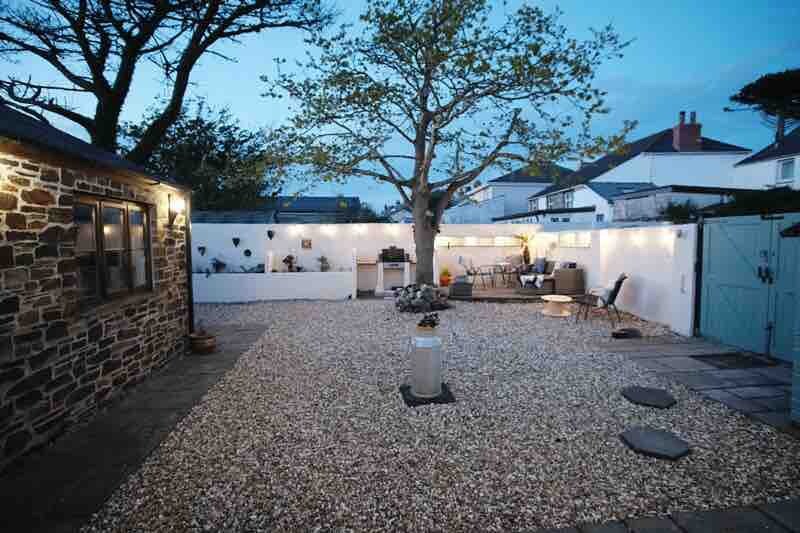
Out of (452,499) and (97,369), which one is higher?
(97,369)

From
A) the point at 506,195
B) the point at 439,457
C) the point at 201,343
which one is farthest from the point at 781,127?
the point at 201,343

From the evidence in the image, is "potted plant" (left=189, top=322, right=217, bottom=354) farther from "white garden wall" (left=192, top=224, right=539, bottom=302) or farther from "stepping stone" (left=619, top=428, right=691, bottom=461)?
"stepping stone" (left=619, top=428, right=691, bottom=461)

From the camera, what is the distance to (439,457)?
9.36 feet

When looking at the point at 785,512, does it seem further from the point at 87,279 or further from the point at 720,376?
the point at 87,279

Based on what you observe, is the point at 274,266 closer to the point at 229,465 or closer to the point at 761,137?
the point at 229,465

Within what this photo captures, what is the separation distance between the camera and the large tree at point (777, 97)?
19.9 m

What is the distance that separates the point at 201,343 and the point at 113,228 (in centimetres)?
213

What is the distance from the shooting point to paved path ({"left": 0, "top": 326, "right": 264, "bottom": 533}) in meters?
2.25

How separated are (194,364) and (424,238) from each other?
6.16 m

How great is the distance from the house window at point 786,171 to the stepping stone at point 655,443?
17.9 meters

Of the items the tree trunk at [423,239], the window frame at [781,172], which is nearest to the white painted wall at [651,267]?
the tree trunk at [423,239]

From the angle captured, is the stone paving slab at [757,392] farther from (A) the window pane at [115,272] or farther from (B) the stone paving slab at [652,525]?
(A) the window pane at [115,272]

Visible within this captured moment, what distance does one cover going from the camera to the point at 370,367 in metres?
4.97

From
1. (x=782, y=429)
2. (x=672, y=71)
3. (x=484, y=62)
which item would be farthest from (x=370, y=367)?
(x=672, y=71)
